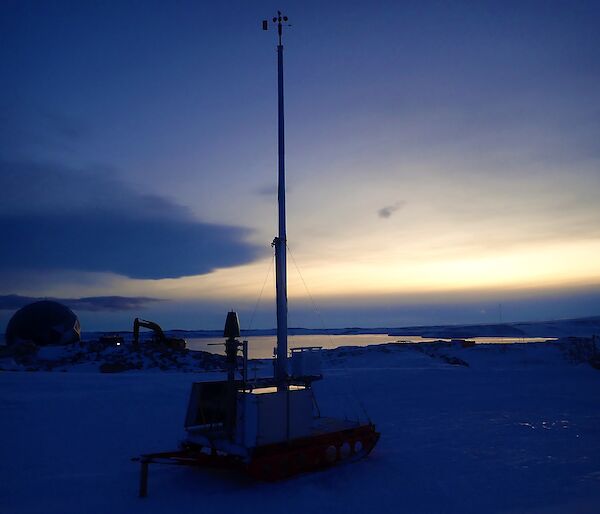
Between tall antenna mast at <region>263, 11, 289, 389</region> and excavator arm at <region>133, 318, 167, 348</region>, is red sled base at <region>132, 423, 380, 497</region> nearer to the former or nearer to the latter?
tall antenna mast at <region>263, 11, 289, 389</region>

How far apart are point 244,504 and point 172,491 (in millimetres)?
1705

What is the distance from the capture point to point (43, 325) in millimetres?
46688

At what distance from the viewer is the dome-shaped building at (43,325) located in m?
46.4

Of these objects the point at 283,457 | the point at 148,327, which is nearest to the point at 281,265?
the point at 283,457

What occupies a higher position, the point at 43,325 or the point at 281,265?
the point at 43,325

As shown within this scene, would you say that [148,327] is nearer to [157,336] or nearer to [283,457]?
[157,336]

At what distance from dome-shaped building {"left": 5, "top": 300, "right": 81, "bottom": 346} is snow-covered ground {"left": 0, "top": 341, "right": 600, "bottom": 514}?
23169 mm

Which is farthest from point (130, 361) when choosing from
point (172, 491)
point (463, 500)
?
point (463, 500)

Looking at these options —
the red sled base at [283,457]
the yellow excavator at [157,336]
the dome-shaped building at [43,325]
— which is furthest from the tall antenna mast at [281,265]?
the dome-shaped building at [43,325]

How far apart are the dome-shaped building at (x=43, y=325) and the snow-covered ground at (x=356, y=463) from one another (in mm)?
23169

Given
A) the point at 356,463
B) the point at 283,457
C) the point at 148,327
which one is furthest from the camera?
the point at 148,327

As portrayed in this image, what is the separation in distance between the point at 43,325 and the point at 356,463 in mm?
42083

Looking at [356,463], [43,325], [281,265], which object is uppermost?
[43,325]

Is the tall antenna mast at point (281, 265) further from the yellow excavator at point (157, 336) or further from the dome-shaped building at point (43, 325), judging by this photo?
the dome-shaped building at point (43, 325)
